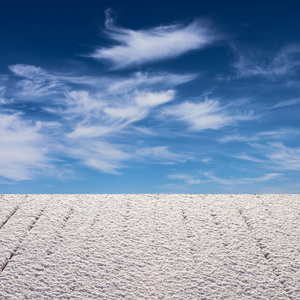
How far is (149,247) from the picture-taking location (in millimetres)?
2941

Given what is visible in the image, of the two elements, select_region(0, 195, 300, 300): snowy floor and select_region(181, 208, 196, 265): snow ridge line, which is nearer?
select_region(0, 195, 300, 300): snowy floor

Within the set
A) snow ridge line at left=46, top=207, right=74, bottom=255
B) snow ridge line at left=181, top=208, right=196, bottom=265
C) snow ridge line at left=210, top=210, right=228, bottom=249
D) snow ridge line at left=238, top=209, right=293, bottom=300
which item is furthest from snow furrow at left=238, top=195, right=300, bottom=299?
snow ridge line at left=46, top=207, right=74, bottom=255

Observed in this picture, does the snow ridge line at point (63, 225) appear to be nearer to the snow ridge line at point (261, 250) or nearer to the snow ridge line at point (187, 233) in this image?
the snow ridge line at point (187, 233)

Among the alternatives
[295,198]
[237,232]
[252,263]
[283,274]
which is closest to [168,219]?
[237,232]

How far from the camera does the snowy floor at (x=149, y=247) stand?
2.46 meters


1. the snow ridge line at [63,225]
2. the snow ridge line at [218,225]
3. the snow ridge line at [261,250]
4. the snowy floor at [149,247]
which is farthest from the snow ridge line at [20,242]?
the snow ridge line at [261,250]


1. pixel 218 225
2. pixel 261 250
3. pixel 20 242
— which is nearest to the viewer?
pixel 261 250

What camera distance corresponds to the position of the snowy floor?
2.46 metres

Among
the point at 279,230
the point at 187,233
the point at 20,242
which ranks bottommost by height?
the point at 20,242

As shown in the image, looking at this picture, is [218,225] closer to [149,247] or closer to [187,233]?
[187,233]

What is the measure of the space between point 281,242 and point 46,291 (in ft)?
6.33

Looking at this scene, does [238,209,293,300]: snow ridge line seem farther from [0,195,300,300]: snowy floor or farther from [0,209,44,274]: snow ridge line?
[0,209,44,274]: snow ridge line

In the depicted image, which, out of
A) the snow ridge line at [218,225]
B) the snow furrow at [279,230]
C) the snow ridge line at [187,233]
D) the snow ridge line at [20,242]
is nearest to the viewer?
the snow furrow at [279,230]

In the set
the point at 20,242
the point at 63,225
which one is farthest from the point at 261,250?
the point at 20,242
